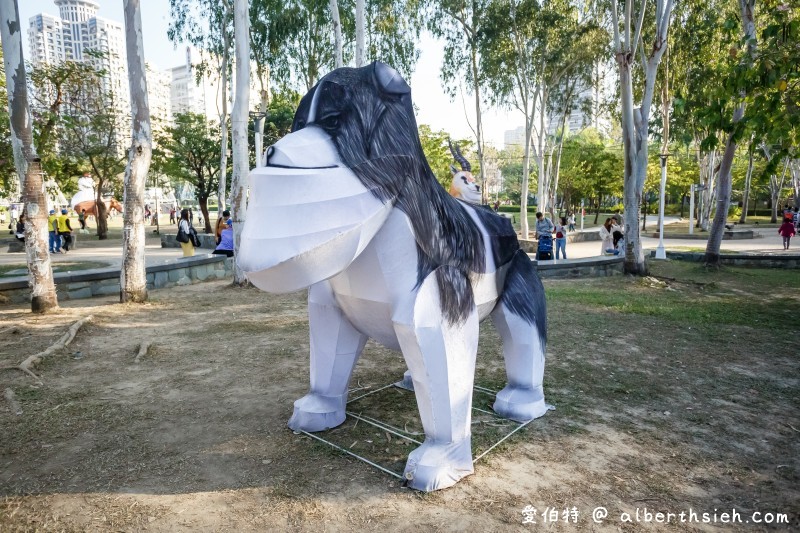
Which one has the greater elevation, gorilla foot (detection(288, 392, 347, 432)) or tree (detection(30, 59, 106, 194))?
tree (detection(30, 59, 106, 194))

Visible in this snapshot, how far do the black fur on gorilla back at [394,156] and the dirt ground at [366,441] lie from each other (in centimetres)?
96

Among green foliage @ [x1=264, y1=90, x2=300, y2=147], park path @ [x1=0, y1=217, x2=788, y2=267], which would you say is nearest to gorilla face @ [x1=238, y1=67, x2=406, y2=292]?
park path @ [x1=0, y1=217, x2=788, y2=267]

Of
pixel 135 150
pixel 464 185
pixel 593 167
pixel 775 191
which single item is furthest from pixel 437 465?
pixel 775 191

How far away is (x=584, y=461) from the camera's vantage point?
289 centimetres

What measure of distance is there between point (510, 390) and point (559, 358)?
1.64m

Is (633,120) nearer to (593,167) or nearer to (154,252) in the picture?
(154,252)

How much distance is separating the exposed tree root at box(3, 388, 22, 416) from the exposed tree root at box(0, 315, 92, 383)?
323 millimetres

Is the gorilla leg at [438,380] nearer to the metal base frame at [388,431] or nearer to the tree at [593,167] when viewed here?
the metal base frame at [388,431]

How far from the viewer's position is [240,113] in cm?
849

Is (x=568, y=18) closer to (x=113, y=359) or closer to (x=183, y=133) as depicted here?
(x=183, y=133)

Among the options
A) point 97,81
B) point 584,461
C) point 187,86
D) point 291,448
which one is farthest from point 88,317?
point 187,86

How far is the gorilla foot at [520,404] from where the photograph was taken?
335 cm

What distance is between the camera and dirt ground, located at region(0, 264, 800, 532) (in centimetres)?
238

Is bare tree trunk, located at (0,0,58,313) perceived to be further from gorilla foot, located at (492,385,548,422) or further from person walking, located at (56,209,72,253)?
person walking, located at (56,209,72,253)
